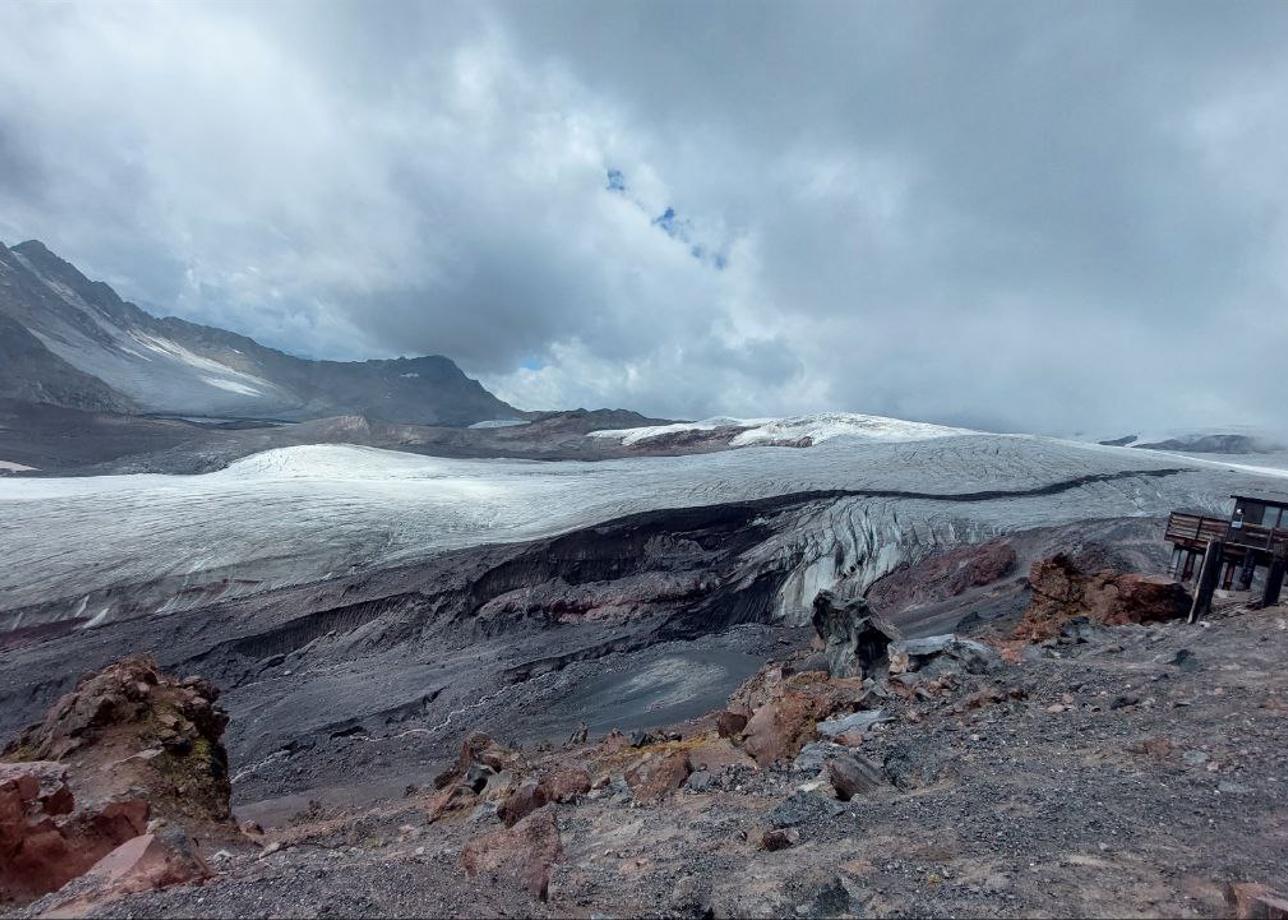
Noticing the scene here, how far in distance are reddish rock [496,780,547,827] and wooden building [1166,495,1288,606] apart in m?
9.99

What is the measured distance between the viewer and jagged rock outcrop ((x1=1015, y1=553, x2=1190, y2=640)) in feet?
36.9

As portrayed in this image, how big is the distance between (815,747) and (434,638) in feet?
50.6

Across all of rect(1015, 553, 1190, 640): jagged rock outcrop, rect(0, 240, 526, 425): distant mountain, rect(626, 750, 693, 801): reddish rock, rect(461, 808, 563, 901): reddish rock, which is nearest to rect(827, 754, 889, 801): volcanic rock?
rect(626, 750, 693, 801): reddish rock


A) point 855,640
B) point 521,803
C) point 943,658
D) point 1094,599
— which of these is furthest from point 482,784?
point 1094,599

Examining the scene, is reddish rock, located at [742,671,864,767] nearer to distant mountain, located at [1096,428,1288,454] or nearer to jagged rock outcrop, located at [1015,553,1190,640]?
jagged rock outcrop, located at [1015,553,1190,640]

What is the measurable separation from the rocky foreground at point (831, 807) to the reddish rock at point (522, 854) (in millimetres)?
20

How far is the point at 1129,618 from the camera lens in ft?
36.7

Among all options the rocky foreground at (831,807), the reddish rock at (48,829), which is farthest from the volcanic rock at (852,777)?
the reddish rock at (48,829)

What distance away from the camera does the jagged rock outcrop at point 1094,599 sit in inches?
442

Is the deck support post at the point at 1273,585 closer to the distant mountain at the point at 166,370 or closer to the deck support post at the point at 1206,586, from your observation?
the deck support post at the point at 1206,586

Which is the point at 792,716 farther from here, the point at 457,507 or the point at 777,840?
the point at 457,507

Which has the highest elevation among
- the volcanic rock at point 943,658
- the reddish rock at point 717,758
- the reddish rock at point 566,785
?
the volcanic rock at point 943,658

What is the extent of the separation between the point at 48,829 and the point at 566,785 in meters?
4.51

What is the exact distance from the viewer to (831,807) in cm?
567
